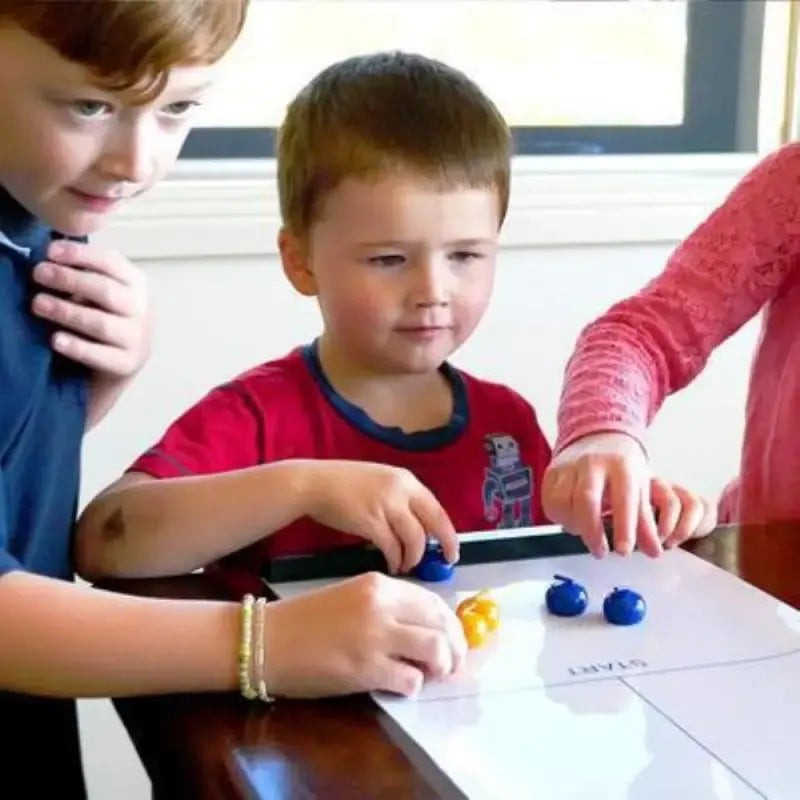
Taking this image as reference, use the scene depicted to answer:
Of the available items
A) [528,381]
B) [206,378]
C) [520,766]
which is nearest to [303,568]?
[520,766]

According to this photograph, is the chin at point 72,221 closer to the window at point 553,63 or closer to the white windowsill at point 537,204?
the white windowsill at point 537,204

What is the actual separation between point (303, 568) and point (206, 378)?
92 cm

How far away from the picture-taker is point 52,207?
87 centimetres

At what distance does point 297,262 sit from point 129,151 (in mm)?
339

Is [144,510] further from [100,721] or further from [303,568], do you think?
[100,721]

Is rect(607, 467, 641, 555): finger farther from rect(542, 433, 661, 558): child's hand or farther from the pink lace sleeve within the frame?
the pink lace sleeve

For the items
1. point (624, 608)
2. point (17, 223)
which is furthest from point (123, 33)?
point (624, 608)

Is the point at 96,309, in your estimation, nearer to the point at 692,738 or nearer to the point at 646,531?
the point at 646,531

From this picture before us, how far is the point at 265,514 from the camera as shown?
2.98ft

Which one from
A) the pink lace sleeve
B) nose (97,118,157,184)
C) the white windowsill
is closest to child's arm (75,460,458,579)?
nose (97,118,157,184)

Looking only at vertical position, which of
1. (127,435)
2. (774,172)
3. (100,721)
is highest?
(774,172)

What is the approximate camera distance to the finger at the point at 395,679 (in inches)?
28.5

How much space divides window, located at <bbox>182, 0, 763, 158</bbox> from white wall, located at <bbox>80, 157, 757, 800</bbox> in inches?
3.3

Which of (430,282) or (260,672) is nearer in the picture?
(260,672)
